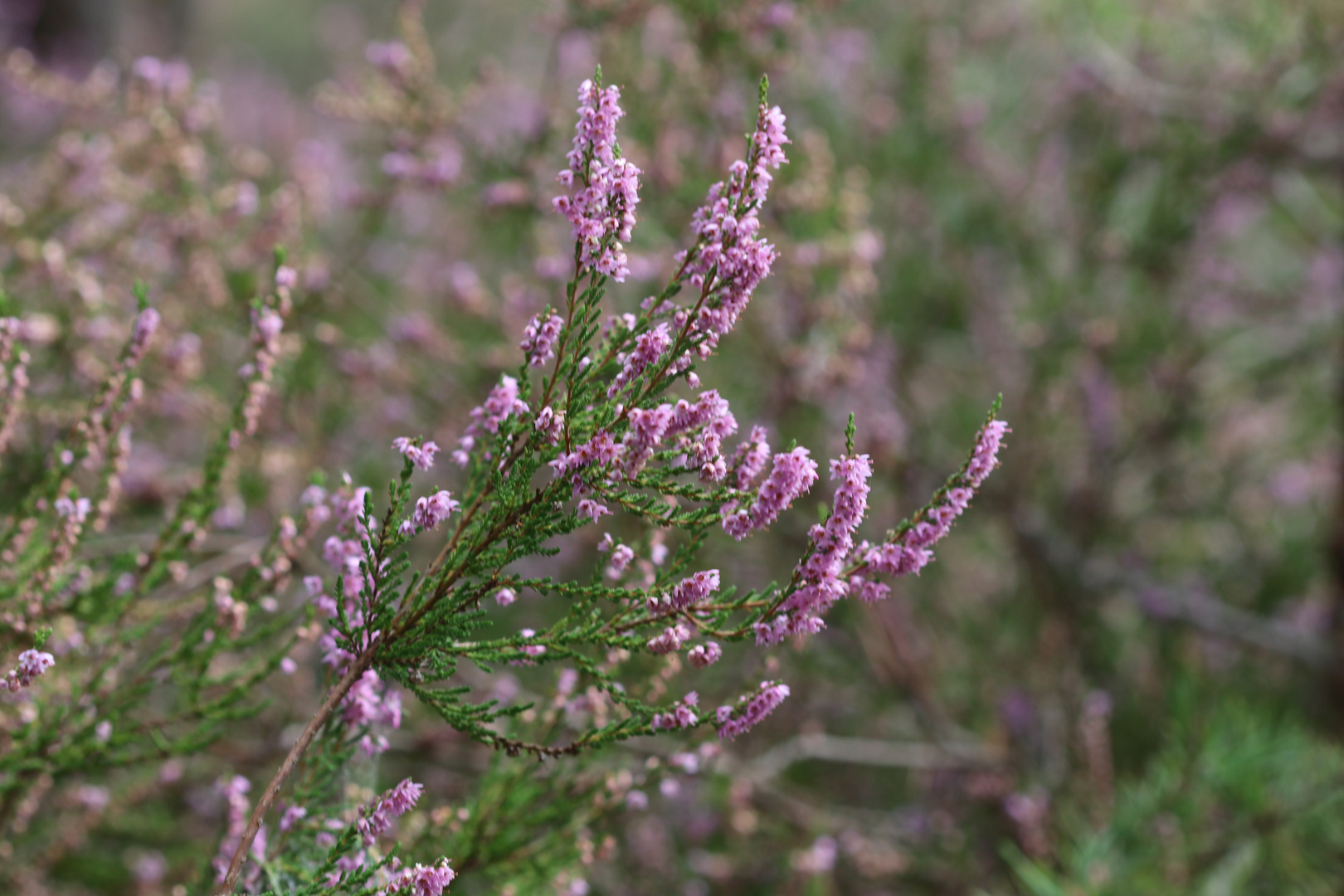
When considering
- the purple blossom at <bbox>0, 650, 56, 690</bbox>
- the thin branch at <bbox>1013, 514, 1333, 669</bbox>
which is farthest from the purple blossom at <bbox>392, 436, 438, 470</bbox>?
the thin branch at <bbox>1013, 514, 1333, 669</bbox>

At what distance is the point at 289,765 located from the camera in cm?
146

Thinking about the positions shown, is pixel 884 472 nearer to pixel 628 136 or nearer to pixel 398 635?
pixel 628 136

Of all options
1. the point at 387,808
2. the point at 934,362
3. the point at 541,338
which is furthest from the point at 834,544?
the point at 934,362

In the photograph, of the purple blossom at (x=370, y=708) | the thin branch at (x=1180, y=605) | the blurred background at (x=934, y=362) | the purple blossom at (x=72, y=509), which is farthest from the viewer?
the thin branch at (x=1180, y=605)

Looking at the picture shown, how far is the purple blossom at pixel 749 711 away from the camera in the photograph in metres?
1.46

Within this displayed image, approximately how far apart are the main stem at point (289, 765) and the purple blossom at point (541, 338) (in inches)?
21.3

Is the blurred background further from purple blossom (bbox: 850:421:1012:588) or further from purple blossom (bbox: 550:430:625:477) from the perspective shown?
purple blossom (bbox: 550:430:625:477)

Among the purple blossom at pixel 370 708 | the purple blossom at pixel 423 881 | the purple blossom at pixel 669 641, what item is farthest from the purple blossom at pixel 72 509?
the purple blossom at pixel 669 641

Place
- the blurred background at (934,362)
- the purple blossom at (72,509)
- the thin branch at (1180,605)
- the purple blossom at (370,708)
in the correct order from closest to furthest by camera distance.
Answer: the purple blossom at (370,708), the purple blossom at (72,509), the blurred background at (934,362), the thin branch at (1180,605)

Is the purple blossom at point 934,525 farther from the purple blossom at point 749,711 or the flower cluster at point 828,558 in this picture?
the purple blossom at point 749,711

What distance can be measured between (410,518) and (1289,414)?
580 centimetres

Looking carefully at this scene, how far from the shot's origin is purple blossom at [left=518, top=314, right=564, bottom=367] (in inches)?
59.6

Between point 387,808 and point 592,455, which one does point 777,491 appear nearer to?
point 592,455

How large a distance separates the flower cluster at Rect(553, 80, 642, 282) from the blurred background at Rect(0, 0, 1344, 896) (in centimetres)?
96
